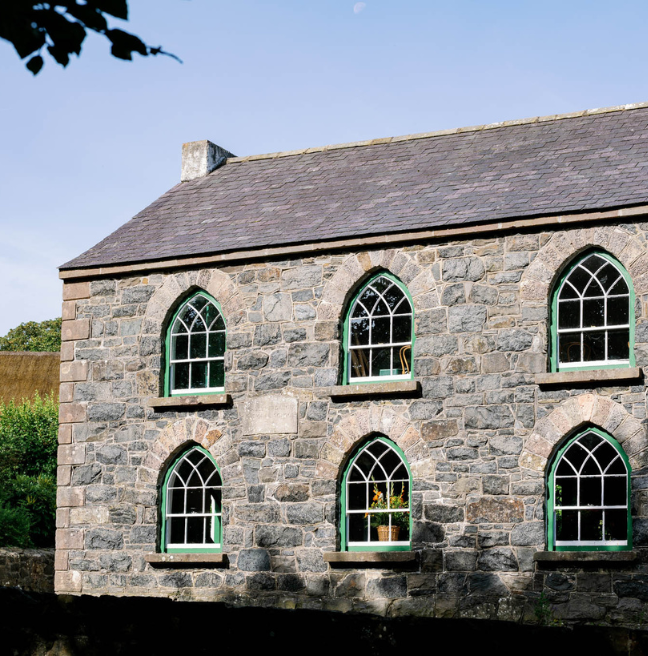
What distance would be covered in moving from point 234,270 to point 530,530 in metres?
5.84

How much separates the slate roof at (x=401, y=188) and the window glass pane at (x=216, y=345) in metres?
1.28

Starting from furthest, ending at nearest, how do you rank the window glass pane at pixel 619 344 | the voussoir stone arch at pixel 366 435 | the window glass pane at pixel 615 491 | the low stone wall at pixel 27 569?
the low stone wall at pixel 27 569 → the voussoir stone arch at pixel 366 435 → the window glass pane at pixel 619 344 → the window glass pane at pixel 615 491

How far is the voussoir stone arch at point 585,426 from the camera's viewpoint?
43.6ft

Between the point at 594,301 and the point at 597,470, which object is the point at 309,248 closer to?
the point at 594,301

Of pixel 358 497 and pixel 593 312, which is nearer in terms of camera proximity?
pixel 593 312

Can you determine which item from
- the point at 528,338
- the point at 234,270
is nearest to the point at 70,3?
the point at 528,338

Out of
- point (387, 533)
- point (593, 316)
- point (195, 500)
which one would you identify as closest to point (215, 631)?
point (387, 533)

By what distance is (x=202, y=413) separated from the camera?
1592 cm

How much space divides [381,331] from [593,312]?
2.97 meters

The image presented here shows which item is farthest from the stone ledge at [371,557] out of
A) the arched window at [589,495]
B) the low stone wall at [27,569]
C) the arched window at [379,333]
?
the low stone wall at [27,569]

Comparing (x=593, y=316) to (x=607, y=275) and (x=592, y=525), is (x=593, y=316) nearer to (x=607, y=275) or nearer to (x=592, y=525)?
(x=607, y=275)

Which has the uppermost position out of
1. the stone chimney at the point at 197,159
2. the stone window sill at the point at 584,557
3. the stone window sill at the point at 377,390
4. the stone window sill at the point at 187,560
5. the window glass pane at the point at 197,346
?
the stone chimney at the point at 197,159

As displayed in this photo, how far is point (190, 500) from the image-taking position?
15984 millimetres

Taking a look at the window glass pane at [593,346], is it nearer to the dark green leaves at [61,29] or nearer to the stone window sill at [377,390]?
the stone window sill at [377,390]
